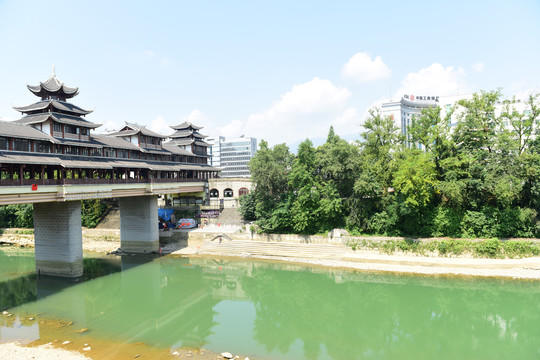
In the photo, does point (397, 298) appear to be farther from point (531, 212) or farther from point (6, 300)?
point (6, 300)

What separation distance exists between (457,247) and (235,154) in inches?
3538

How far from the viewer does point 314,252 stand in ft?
103

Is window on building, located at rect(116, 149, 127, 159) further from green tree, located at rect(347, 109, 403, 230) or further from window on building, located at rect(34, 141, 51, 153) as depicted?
green tree, located at rect(347, 109, 403, 230)

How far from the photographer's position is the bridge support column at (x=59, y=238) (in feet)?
84.4

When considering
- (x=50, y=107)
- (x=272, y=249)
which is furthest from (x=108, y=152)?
(x=272, y=249)

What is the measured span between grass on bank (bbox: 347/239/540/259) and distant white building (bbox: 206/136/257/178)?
8272 cm

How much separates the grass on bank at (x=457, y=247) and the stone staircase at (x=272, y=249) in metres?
1.88

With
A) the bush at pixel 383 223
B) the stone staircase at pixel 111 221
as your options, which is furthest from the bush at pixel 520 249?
the stone staircase at pixel 111 221

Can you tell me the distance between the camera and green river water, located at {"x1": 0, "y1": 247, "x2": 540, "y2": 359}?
16.4 metres

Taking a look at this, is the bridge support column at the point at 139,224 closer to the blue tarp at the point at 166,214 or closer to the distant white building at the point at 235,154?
the blue tarp at the point at 166,214

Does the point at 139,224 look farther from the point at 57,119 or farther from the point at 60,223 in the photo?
the point at 57,119

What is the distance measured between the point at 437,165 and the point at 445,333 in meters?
16.5

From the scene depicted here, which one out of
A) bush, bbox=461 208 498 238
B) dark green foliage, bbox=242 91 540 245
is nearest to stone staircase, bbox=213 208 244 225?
dark green foliage, bbox=242 91 540 245

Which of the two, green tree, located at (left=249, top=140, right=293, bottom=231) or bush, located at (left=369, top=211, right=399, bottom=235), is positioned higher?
green tree, located at (left=249, top=140, right=293, bottom=231)
